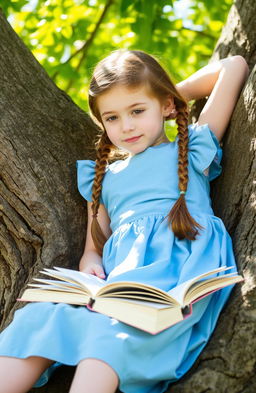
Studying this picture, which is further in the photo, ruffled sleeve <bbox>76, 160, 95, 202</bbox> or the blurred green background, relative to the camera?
the blurred green background

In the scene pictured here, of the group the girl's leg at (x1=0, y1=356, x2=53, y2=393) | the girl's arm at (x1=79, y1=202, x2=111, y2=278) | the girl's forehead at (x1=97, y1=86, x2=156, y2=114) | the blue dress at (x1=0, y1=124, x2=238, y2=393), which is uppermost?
the girl's forehead at (x1=97, y1=86, x2=156, y2=114)

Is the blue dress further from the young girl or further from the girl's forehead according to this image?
the girl's forehead

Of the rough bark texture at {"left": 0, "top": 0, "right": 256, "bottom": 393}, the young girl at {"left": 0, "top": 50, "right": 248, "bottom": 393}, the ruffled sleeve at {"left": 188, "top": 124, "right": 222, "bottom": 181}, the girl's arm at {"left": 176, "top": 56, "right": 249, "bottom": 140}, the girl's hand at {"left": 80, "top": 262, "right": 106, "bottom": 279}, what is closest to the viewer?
the young girl at {"left": 0, "top": 50, "right": 248, "bottom": 393}

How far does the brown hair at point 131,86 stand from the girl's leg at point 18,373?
2.63 feet

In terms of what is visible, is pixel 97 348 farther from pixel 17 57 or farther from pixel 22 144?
pixel 17 57

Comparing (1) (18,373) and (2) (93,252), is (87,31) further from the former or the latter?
(1) (18,373)

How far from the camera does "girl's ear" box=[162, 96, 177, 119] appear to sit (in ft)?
10.0

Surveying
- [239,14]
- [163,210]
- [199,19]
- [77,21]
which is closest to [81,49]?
[77,21]

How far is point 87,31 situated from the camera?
19.5 feet

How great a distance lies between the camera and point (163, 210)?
9.09 feet

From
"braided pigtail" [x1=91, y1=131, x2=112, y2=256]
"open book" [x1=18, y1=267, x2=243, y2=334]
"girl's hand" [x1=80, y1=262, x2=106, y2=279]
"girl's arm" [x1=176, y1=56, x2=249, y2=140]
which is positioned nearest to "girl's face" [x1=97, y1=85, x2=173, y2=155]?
"braided pigtail" [x1=91, y1=131, x2=112, y2=256]

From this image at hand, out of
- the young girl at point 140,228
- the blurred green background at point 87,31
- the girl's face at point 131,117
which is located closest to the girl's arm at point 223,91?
the young girl at point 140,228

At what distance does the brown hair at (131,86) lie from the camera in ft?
9.44

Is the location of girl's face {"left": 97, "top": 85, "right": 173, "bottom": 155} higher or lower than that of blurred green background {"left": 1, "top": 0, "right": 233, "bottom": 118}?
higher
